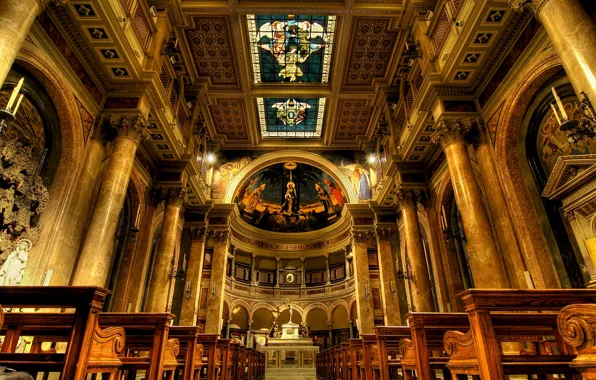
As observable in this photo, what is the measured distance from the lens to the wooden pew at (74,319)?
2859mm

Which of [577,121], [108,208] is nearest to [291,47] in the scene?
[108,208]

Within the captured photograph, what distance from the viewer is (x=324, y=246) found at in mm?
23266

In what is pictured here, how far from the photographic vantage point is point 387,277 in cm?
1537

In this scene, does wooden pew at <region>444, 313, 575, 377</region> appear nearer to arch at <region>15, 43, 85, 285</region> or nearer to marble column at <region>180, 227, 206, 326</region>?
arch at <region>15, 43, 85, 285</region>

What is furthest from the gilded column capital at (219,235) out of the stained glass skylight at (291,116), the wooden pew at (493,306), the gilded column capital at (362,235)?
the wooden pew at (493,306)

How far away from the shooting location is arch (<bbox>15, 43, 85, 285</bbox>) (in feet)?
21.5

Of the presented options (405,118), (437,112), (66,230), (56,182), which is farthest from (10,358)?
(405,118)

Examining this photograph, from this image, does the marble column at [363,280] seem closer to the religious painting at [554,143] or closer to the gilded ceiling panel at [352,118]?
the gilded ceiling panel at [352,118]

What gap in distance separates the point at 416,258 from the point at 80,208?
34.1 feet

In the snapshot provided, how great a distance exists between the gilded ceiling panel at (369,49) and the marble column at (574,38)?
26.2ft

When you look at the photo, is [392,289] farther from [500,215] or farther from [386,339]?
[386,339]

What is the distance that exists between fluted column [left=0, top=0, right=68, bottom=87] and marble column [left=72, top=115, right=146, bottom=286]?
11.5 ft

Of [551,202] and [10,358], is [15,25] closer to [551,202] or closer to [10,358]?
[10,358]

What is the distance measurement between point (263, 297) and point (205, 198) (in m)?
10.3
